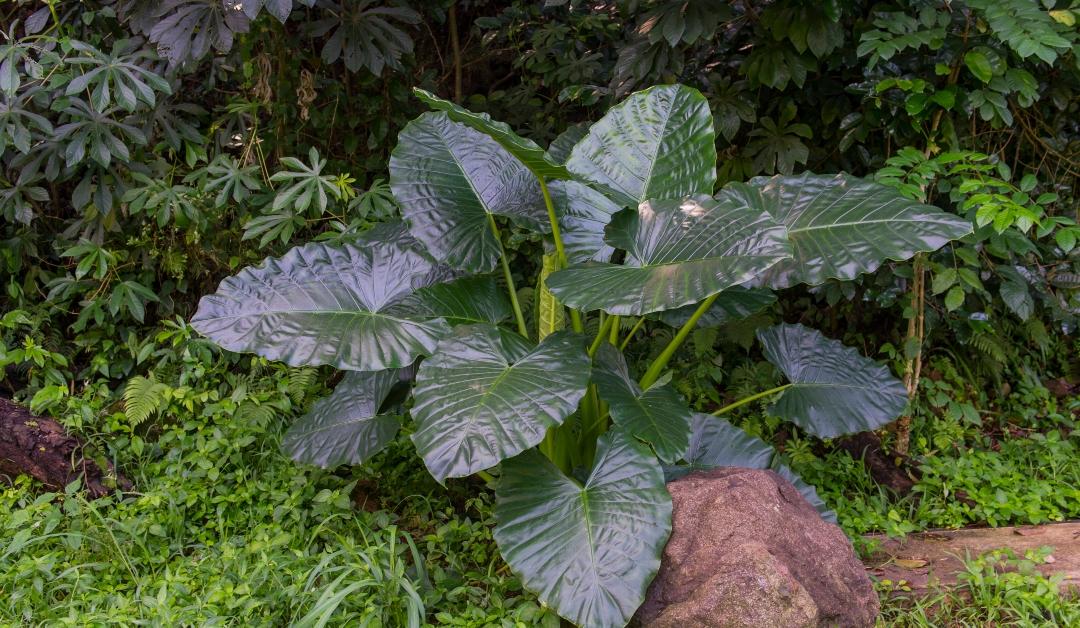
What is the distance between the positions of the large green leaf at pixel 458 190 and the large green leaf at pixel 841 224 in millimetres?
616

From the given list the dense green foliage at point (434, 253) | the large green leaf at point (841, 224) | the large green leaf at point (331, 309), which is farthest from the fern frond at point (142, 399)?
the large green leaf at point (841, 224)

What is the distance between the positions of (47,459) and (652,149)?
2229 millimetres

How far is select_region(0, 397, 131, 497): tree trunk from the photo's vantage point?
9.54ft

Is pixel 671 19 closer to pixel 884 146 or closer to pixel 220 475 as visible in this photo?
pixel 884 146

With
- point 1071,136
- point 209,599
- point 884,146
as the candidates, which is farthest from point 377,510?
point 1071,136

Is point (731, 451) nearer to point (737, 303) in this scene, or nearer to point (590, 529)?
point (737, 303)

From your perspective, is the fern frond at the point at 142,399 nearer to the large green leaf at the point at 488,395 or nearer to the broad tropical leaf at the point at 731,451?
the large green leaf at the point at 488,395

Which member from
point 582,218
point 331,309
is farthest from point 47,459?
point 582,218

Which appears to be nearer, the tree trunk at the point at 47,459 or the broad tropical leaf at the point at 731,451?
the broad tropical leaf at the point at 731,451

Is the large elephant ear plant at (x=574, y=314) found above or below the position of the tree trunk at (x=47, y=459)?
above

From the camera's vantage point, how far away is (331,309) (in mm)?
2287

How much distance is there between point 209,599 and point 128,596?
0.32 m

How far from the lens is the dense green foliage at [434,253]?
2.33 meters

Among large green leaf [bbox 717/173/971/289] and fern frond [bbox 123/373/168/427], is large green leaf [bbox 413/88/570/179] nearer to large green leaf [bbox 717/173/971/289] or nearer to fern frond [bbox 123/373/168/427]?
large green leaf [bbox 717/173/971/289]
